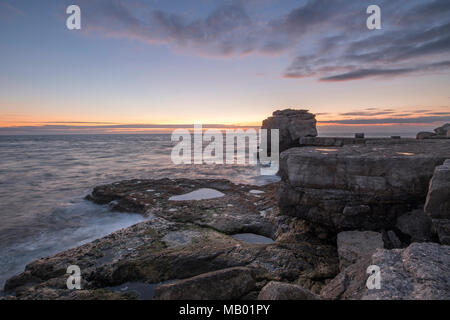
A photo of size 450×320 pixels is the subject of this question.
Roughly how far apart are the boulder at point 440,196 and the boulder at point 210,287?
2850 mm

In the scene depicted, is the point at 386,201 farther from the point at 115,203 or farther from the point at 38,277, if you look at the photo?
the point at 115,203

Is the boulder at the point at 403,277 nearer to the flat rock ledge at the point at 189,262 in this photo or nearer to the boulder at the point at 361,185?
the flat rock ledge at the point at 189,262

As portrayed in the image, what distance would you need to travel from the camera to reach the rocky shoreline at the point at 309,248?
275 centimetres

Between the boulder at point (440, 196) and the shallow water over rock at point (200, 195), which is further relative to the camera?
the shallow water over rock at point (200, 195)

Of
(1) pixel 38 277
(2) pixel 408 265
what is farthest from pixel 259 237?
(1) pixel 38 277

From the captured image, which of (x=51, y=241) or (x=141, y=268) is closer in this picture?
(x=141, y=268)

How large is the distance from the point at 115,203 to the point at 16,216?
388 cm

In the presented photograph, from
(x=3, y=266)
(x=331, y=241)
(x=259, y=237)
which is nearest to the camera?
(x=331, y=241)

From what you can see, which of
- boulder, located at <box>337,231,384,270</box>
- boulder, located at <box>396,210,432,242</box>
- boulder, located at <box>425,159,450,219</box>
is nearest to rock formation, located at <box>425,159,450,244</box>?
boulder, located at <box>425,159,450,219</box>

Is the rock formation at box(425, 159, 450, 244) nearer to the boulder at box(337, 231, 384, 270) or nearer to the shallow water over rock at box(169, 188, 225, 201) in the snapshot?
the boulder at box(337, 231, 384, 270)

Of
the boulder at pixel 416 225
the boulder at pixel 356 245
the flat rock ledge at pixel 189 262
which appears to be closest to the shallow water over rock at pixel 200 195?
the flat rock ledge at pixel 189 262
